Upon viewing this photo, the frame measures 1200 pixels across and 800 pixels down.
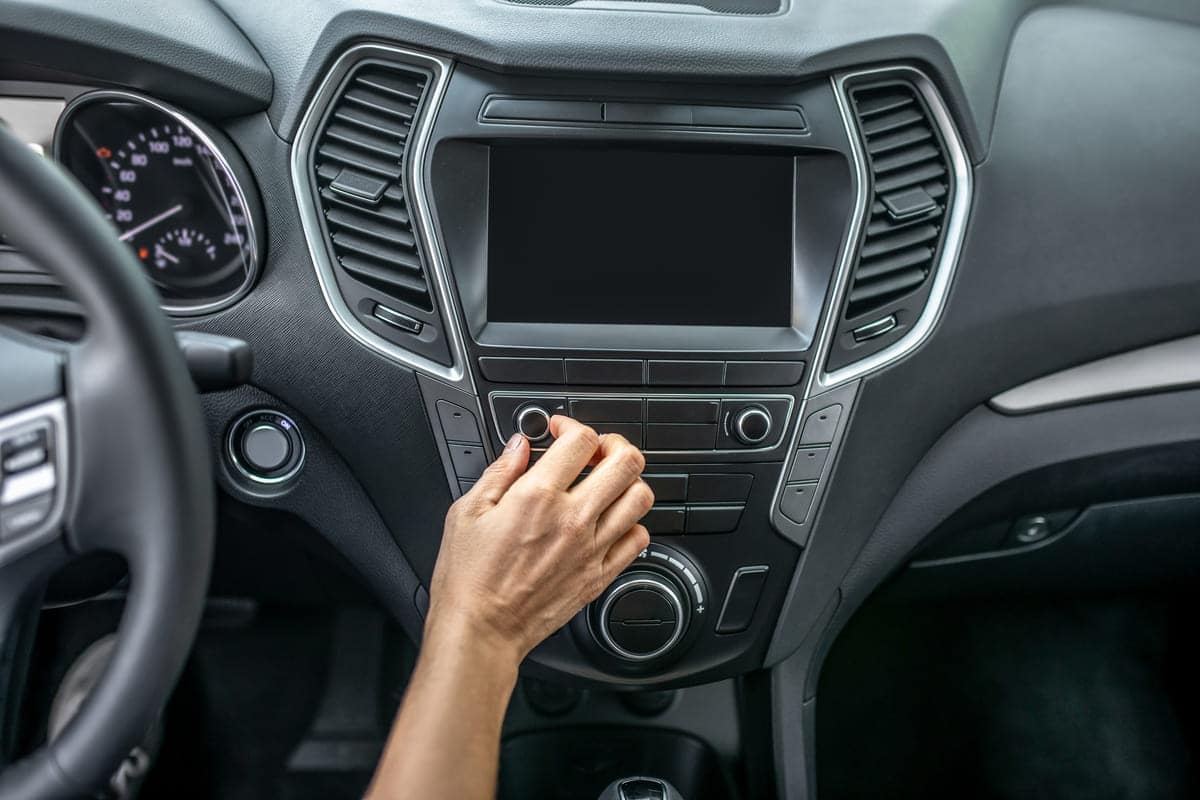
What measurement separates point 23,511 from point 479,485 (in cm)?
43

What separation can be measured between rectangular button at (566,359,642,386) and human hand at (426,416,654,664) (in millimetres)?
148

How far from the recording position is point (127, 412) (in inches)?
32.2

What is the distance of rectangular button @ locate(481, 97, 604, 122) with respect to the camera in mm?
1203

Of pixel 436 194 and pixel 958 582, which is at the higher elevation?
pixel 436 194

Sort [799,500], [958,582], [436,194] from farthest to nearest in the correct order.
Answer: [958,582] < [799,500] < [436,194]

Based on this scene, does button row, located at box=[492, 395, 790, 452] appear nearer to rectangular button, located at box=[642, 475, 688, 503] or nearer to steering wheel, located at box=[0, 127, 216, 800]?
rectangular button, located at box=[642, 475, 688, 503]

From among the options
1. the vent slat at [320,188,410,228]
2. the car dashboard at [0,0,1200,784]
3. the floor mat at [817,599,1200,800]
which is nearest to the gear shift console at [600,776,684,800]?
the car dashboard at [0,0,1200,784]

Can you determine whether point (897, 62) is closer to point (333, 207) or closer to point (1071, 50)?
point (1071, 50)

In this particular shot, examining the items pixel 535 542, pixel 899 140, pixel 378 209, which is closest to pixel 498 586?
pixel 535 542

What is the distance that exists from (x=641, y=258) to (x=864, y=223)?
0.28 meters

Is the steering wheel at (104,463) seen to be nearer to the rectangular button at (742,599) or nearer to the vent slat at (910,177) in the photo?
the rectangular button at (742,599)

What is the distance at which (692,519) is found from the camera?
51.3 inches

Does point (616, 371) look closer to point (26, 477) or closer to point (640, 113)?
point (640, 113)

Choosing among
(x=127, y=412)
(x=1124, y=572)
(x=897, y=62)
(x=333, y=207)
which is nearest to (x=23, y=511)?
(x=127, y=412)
